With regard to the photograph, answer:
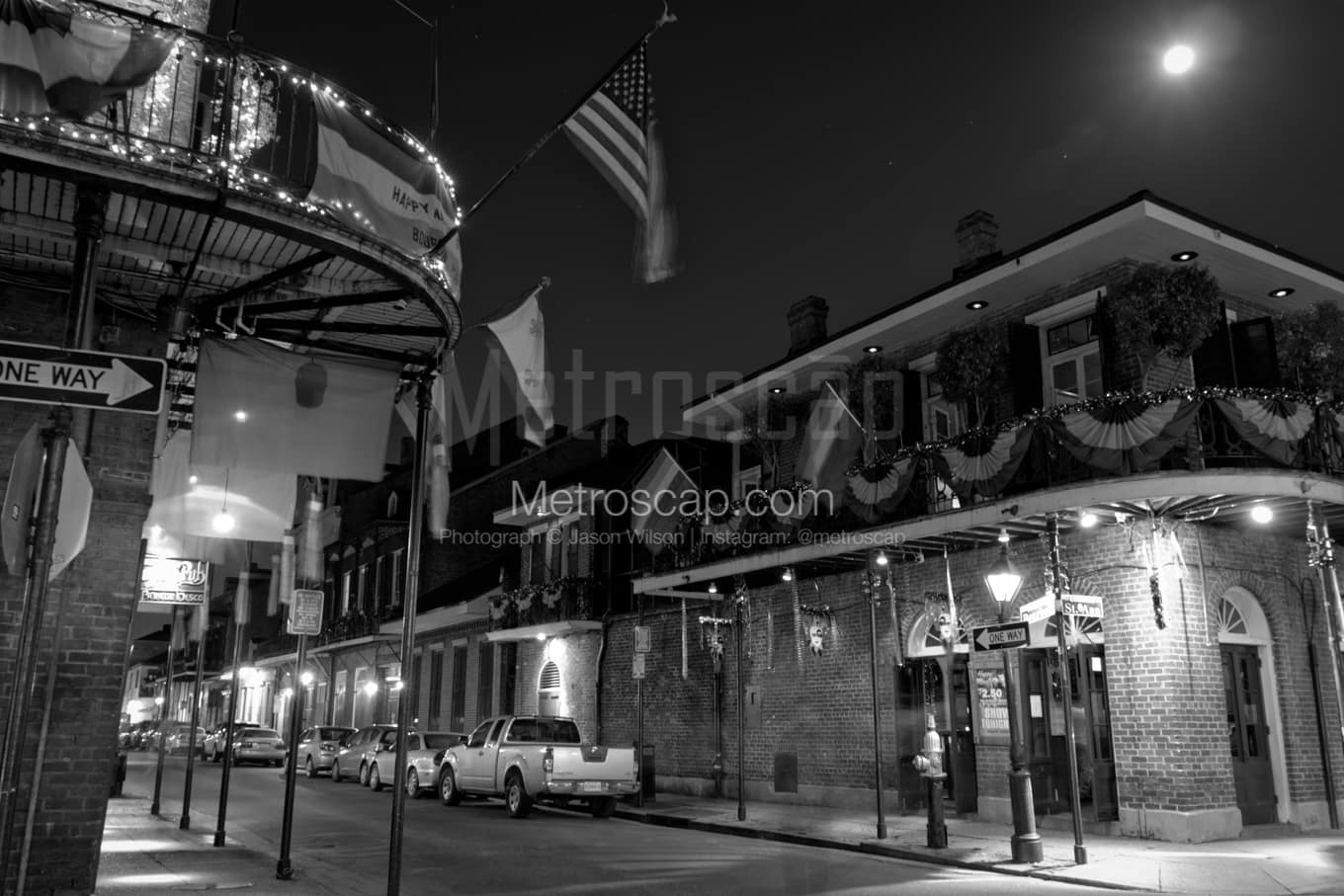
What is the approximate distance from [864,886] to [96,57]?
9658 millimetres

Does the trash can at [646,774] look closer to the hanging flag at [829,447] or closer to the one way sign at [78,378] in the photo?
the hanging flag at [829,447]

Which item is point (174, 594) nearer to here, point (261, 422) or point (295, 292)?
point (261, 422)

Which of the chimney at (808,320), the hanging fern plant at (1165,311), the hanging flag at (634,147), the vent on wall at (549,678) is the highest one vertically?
the chimney at (808,320)

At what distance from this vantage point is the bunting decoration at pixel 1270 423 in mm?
12844

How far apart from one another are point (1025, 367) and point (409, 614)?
436 inches

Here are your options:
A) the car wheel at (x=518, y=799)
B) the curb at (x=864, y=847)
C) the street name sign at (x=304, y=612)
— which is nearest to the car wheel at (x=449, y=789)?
the car wheel at (x=518, y=799)

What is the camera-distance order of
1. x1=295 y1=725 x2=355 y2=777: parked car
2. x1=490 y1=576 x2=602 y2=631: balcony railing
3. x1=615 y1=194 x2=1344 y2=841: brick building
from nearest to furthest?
x1=615 y1=194 x2=1344 y2=841: brick building < x1=490 y1=576 x2=602 y2=631: balcony railing < x1=295 y1=725 x2=355 y2=777: parked car

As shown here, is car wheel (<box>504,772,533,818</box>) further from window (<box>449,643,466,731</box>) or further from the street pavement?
window (<box>449,643,466,731</box>)

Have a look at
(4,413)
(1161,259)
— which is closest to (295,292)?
Result: (4,413)

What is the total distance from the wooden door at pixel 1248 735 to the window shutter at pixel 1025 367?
4.41 meters

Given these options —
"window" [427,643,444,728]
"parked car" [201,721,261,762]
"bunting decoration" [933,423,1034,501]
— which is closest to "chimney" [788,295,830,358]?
"bunting decoration" [933,423,1034,501]

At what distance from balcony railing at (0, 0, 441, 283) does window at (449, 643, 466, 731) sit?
25495mm

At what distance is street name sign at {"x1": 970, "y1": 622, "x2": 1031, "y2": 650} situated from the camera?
12086 millimetres

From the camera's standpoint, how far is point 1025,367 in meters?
16.1
